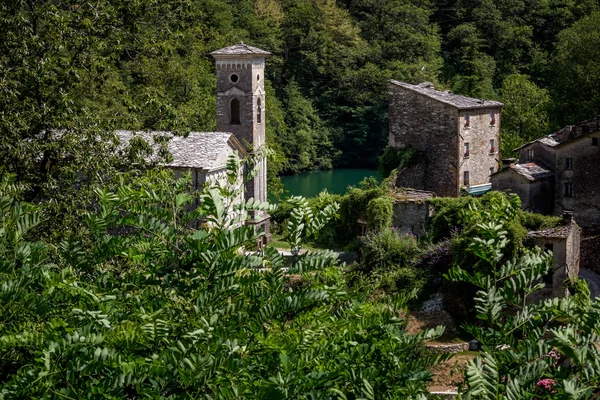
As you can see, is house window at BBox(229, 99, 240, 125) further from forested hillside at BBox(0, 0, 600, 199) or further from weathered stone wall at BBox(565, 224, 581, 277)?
weathered stone wall at BBox(565, 224, 581, 277)

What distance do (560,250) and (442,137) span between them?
13168 millimetres

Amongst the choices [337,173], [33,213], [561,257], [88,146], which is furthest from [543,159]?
[337,173]

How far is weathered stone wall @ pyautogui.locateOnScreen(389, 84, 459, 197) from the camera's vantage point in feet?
122

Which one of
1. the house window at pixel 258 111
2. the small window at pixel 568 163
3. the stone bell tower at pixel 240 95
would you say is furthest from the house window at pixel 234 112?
the small window at pixel 568 163

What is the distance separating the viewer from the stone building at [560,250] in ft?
79.8

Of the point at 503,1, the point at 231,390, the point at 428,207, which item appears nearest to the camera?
the point at 231,390

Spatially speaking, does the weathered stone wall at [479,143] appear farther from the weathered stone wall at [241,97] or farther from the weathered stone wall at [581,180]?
the weathered stone wall at [241,97]

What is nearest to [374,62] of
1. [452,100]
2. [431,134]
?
[452,100]

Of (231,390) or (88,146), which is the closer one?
(231,390)

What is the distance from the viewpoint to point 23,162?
1559 centimetres

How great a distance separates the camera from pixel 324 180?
66250 millimetres

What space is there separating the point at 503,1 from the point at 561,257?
56.0 metres

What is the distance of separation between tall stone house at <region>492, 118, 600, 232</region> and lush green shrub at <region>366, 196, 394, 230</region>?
388 cm

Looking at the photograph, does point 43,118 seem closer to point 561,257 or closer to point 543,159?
point 561,257
